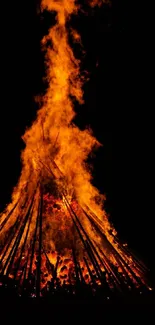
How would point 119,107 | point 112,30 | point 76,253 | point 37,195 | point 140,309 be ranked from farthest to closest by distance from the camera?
point 119,107 → point 112,30 → point 37,195 → point 76,253 → point 140,309

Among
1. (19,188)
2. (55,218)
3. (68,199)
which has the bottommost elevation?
(55,218)

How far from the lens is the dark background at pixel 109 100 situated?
18.4 feet

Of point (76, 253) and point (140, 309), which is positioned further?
point (76, 253)

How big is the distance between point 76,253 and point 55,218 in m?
0.99

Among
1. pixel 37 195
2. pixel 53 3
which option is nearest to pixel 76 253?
pixel 37 195

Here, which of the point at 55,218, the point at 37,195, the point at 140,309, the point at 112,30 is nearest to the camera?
the point at 140,309

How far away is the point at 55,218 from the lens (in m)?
5.05

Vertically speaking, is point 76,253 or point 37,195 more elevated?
point 37,195

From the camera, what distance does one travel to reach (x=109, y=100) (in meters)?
6.58

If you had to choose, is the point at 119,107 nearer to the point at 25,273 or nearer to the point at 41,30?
the point at 41,30

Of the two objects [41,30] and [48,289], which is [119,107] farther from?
[48,289]

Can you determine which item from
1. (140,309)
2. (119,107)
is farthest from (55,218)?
(119,107)

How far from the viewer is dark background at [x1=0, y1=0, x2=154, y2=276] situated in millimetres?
5602

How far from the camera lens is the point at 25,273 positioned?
11.9ft
